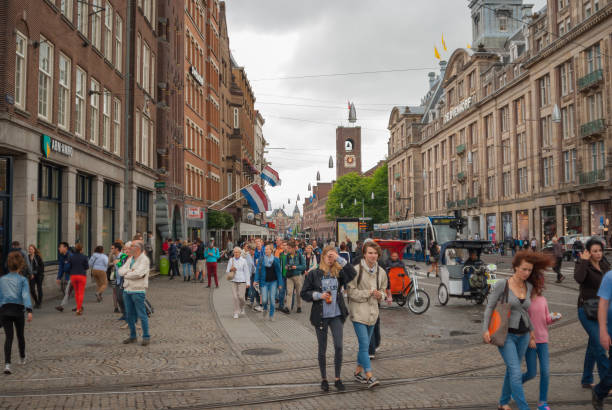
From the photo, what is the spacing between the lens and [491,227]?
5997 centimetres

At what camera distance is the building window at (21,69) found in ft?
51.9

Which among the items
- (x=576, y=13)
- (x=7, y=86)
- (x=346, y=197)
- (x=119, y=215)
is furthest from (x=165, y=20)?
(x=346, y=197)

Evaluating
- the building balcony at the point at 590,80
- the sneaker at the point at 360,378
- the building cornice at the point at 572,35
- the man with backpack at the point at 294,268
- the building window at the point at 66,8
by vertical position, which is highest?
the building cornice at the point at 572,35

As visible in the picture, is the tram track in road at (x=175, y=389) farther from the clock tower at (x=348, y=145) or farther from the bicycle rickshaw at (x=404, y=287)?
the clock tower at (x=348, y=145)

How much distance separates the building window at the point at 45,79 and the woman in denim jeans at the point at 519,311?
15556mm

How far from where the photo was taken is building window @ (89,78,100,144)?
Result: 71.7 ft

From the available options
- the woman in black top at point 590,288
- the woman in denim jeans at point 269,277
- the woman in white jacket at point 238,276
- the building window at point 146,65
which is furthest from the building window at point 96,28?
the woman in black top at point 590,288

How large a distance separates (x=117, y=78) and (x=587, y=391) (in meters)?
22.7

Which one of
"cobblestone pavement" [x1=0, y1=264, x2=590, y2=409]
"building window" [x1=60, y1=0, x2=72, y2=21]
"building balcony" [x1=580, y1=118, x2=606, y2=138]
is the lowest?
"cobblestone pavement" [x1=0, y1=264, x2=590, y2=409]

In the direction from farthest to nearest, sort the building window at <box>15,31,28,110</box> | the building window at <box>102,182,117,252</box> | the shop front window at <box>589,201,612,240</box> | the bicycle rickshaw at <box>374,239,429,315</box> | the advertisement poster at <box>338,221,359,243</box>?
the advertisement poster at <box>338,221,359,243</box> → the shop front window at <box>589,201,612,240</box> → the building window at <box>102,182,117,252</box> → the building window at <box>15,31,28,110</box> → the bicycle rickshaw at <box>374,239,429,315</box>

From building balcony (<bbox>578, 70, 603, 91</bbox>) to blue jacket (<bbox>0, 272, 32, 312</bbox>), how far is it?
131 ft

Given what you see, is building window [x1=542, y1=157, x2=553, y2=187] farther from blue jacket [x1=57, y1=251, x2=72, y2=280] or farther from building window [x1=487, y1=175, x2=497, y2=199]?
blue jacket [x1=57, y1=251, x2=72, y2=280]

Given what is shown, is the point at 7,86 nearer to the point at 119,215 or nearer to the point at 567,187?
the point at 119,215

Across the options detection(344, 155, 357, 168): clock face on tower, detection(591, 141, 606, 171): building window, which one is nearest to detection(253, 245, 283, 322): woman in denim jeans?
detection(591, 141, 606, 171): building window
